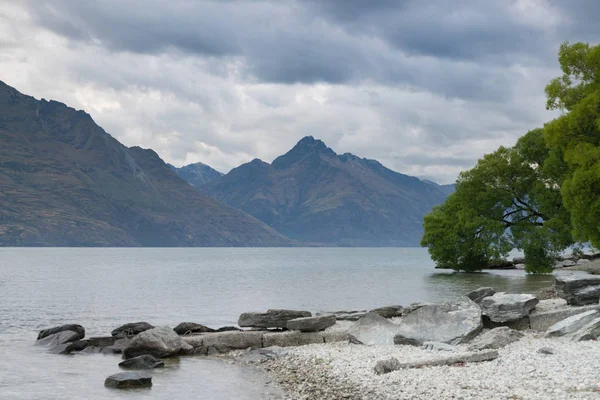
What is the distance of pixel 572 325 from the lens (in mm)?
21750

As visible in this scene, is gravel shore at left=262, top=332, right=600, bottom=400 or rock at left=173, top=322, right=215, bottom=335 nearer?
gravel shore at left=262, top=332, right=600, bottom=400

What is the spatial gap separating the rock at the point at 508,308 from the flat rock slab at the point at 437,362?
7643 mm

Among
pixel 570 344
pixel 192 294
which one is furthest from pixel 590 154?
pixel 192 294

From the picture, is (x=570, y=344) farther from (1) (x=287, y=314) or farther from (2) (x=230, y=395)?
(1) (x=287, y=314)

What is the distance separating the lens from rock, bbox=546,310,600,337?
850 inches

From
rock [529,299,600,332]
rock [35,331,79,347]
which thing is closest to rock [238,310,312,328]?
rock [35,331,79,347]

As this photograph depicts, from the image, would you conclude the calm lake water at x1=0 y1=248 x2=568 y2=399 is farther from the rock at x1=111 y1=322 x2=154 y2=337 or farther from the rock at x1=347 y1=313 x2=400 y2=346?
the rock at x1=347 y1=313 x2=400 y2=346

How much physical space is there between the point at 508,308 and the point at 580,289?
13.6ft

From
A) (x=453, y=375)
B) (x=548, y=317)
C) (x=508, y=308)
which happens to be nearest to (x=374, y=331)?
(x=508, y=308)

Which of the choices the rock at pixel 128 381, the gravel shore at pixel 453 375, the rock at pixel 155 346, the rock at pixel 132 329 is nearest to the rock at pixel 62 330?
the rock at pixel 132 329

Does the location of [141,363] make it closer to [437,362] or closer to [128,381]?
[128,381]

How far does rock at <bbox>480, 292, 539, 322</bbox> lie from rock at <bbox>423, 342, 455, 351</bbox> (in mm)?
4730

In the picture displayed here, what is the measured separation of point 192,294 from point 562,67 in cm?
3992

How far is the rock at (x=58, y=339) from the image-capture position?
29097 millimetres
